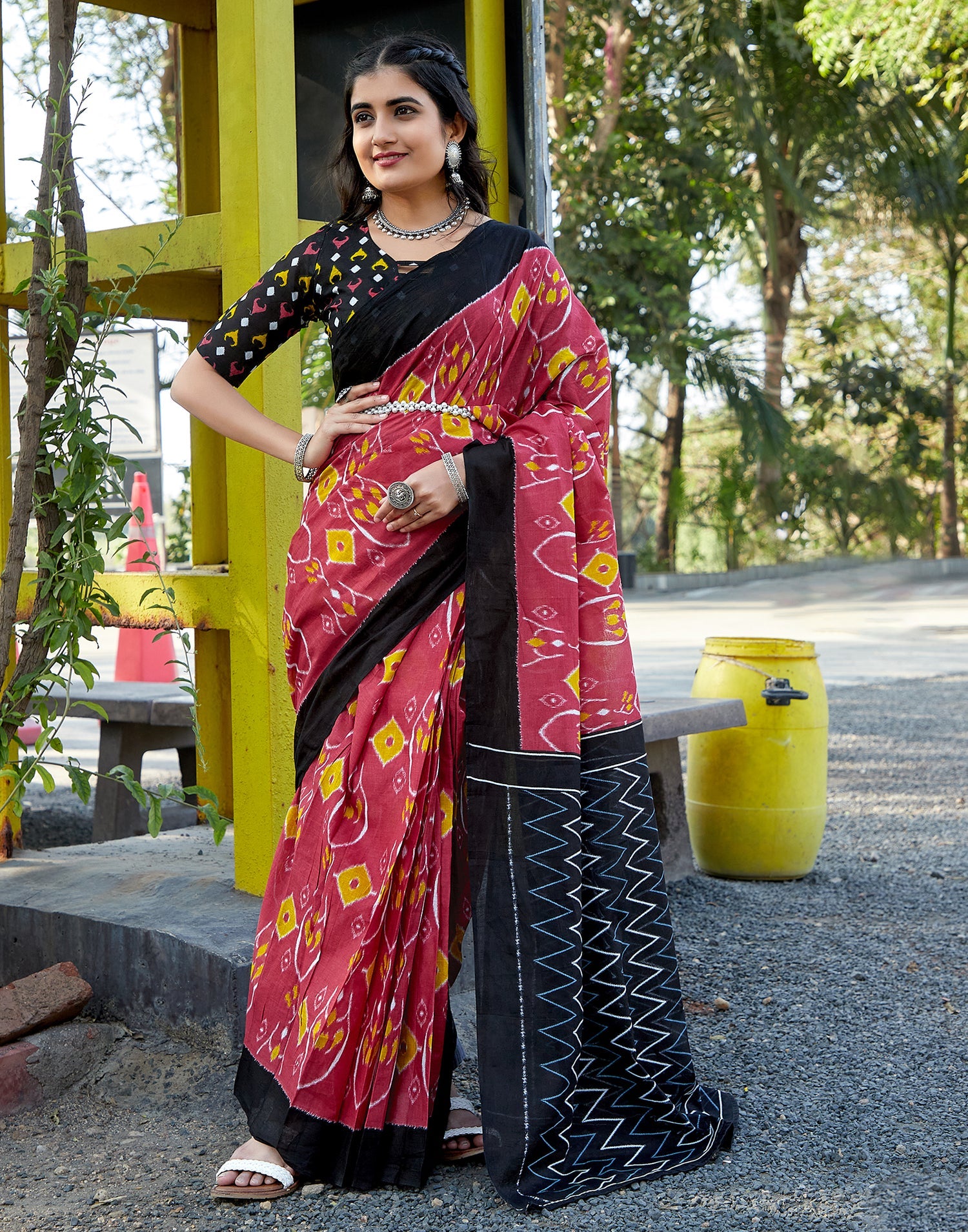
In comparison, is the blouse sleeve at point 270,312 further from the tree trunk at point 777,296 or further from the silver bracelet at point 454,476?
the tree trunk at point 777,296

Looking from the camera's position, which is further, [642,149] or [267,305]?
[642,149]

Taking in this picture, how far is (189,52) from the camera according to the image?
3504 millimetres

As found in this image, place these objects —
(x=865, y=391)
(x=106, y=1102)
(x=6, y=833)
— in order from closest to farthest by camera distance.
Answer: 1. (x=106, y=1102)
2. (x=6, y=833)
3. (x=865, y=391)

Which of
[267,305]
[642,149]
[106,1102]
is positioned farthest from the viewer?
[642,149]

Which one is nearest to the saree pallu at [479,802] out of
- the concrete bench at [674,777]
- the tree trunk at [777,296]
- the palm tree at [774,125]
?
the concrete bench at [674,777]

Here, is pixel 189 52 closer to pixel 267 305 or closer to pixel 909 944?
pixel 267 305

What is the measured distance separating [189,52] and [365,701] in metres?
2.40

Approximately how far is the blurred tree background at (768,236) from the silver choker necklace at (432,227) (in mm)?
3650

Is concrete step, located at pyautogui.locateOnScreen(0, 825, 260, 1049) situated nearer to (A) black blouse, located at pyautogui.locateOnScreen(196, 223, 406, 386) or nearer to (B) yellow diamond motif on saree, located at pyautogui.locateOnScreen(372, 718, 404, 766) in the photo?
(B) yellow diamond motif on saree, located at pyautogui.locateOnScreen(372, 718, 404, 766)

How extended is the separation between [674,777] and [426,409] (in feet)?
→ 7.72

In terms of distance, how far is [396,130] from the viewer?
2010mm

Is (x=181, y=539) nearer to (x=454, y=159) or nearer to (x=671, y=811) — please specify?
(x=671, y=811)

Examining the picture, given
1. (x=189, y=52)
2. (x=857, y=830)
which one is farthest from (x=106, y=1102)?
(x=857, y=830)

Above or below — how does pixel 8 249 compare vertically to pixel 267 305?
above
